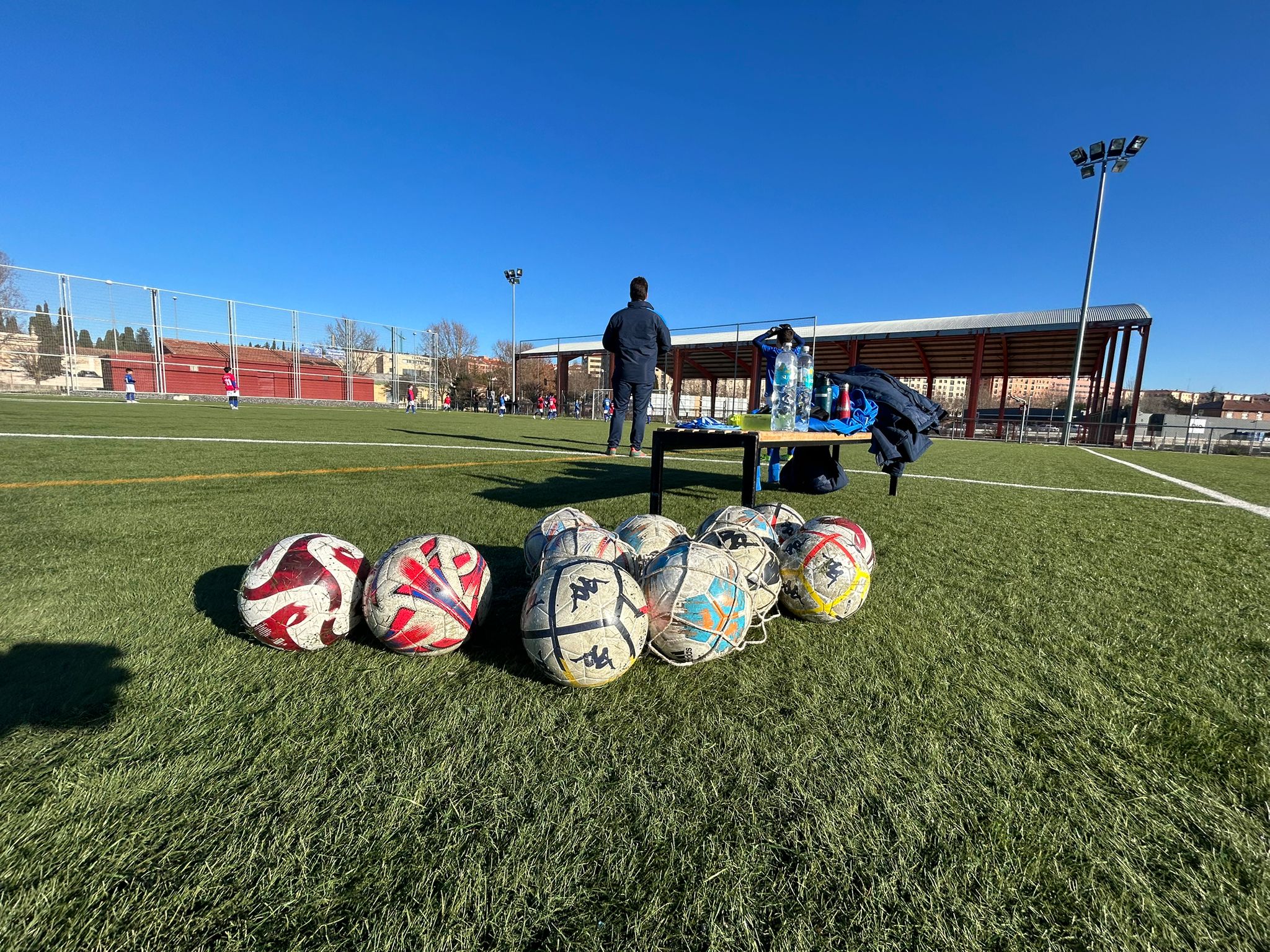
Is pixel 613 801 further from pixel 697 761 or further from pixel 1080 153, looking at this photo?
pixel 1080 153

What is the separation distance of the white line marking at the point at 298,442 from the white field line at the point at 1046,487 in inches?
107

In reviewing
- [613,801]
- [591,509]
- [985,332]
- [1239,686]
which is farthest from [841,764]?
[985,332]

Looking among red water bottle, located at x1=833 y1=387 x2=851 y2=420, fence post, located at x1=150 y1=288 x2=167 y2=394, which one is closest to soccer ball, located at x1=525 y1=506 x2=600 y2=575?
red water bottle, located at x1=833 y1=387 x2=851 y2=420

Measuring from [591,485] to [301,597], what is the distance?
160 inches

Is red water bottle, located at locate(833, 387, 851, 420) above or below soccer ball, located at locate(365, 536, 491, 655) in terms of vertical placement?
above

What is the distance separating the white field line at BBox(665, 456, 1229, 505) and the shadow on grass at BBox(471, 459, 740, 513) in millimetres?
1552

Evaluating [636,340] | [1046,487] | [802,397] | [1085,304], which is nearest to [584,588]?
[802,397]

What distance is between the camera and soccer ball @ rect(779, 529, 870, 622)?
2574 millimetres

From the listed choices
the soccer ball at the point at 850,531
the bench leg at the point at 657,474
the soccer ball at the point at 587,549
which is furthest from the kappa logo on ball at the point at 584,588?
the bench leg at the point at 657,474

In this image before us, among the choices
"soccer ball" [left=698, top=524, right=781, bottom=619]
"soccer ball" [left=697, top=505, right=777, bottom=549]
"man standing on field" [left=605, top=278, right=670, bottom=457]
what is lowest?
"soccer ball" [left=698, top=524, right=781, bottom=619]

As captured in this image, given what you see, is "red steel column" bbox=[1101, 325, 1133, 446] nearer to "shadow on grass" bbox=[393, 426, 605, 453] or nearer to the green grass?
the green grass

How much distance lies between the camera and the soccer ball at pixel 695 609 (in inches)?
83.7

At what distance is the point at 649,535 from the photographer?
2.86 metres

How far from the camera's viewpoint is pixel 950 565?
139 inches
